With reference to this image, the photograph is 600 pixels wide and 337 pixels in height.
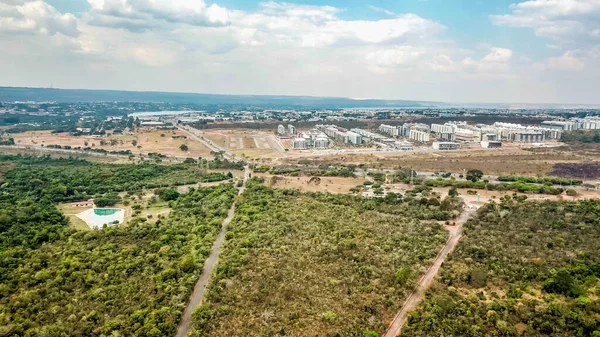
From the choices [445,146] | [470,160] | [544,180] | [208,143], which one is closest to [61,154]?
[208,143]

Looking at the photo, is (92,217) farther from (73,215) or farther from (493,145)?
(493,145)

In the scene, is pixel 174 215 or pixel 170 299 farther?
pixel 174 215

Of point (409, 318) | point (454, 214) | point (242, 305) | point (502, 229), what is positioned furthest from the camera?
point (454, 214)

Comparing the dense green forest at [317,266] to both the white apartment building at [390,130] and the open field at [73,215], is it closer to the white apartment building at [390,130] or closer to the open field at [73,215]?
the open field at [73,215]

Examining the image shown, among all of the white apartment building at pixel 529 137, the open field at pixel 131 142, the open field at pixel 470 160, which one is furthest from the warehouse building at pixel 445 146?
the open field at pixel 131 142

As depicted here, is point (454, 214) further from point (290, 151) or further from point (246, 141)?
point (246, 141)

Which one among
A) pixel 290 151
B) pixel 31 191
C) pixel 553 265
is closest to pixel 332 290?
pixel 553 265
